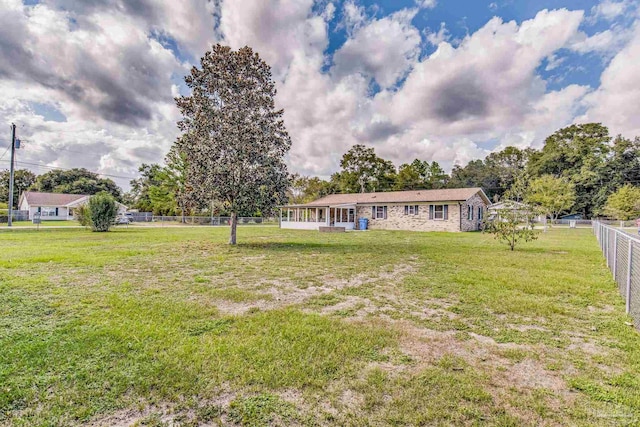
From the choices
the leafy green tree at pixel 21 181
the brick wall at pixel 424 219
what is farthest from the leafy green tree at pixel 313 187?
the leafy green tree at pixel 21 181

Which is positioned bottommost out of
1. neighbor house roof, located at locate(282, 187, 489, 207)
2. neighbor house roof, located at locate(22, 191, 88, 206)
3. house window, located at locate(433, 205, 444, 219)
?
house window, located at locate(433, 205, 444, 219)

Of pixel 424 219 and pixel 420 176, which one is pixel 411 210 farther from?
pixel 420 176

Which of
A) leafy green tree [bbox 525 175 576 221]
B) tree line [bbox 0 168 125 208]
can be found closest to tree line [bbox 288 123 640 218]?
leafy green tree [bbox 525 175 576 221]

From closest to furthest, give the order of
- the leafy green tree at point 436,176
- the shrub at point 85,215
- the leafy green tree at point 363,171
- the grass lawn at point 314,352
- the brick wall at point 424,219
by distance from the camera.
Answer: the grass lawn at point 314,352 → the shrub at point 85,215 → the brick wall at point 424,219 → the leafy green tree at point 363,171 → the leafy green tree at point 436,176

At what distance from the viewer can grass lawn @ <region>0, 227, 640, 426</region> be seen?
2129 millimetres

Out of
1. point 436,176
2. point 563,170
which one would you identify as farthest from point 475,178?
point 563,170

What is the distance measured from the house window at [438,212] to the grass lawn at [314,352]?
17.4 metres

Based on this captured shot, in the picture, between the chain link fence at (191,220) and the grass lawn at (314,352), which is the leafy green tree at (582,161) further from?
the grass lawn at (314,352)

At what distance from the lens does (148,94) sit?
1636 centimetres

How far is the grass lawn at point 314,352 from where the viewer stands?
6.98 ft

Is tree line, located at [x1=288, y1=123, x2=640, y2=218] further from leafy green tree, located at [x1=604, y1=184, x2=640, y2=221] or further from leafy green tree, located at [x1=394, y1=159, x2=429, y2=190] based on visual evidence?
leafy green tree, located at [x1=604, y1=184, x2=640, y2=221]

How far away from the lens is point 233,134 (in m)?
11.9

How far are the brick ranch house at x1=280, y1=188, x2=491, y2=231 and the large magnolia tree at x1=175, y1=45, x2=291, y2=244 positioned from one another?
45.4 feet

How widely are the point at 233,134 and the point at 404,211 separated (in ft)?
56.4
